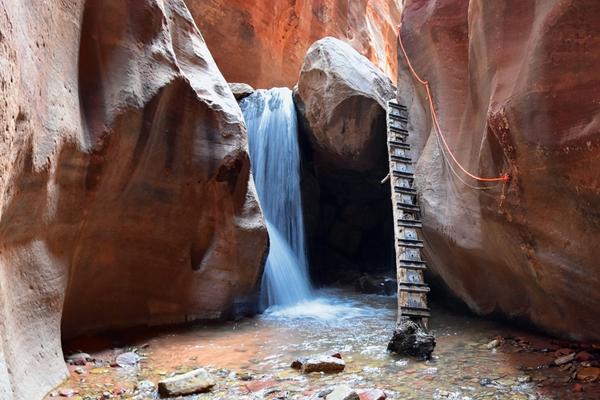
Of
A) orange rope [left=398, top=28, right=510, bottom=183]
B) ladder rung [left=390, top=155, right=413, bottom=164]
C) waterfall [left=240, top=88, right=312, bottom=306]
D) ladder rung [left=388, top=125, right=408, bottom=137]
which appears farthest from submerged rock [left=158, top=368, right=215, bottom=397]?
waterfall [left=240, top=88, right=312, bottom=306]

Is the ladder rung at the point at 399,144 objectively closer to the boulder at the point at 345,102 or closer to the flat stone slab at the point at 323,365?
the boulder at the point at 345,102

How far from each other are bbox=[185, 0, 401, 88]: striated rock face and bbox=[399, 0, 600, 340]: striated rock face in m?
9.23

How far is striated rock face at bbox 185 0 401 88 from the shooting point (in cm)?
1427

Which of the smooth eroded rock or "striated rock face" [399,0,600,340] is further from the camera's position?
the smooth eroded rock

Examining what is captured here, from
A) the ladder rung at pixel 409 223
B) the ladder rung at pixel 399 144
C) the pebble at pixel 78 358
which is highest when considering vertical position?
the ladder rung at pixel 399 144

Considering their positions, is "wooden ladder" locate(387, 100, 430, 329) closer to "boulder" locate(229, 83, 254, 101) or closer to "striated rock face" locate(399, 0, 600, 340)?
"striated rock face" locate(399, 0, 600, 340)

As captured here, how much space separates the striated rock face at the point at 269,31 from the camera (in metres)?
14.3

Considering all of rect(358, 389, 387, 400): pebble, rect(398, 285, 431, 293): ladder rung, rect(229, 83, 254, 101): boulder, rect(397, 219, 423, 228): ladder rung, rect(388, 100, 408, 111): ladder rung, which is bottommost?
rect(358, 389, 387, 400): pebble

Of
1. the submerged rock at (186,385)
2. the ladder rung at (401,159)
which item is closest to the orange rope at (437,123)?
the ladder rung at (401,159)

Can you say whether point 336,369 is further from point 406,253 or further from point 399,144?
point 399,144

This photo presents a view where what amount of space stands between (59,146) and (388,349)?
142 inches

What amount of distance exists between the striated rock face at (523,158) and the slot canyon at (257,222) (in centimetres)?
2

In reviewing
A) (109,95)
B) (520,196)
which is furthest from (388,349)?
(109,95)

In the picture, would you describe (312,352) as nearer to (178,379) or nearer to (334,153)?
(178,379)
